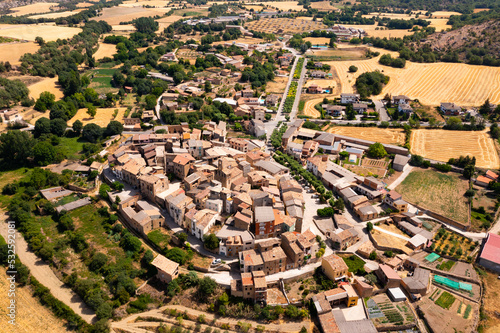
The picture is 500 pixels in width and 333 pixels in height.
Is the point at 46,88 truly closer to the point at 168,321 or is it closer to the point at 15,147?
the point at 15,147

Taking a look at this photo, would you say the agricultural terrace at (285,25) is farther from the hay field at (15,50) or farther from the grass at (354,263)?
the grass at (354,263)

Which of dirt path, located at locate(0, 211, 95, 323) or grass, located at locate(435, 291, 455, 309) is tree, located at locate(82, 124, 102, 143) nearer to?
dirt path, located at locate(0, 211, 95, 323)

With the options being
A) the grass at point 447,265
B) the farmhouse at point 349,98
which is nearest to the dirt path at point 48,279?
the grass at point 447,265

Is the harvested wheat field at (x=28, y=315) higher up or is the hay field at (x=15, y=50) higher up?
the hay field at (x=15, y=50)

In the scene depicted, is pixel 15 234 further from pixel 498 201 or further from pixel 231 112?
pixel 498 201

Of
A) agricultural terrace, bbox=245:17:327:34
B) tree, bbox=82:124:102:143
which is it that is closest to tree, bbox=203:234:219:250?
tree, bbox=82:124:102:143

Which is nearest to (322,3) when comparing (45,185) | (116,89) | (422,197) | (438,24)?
(438,24)
